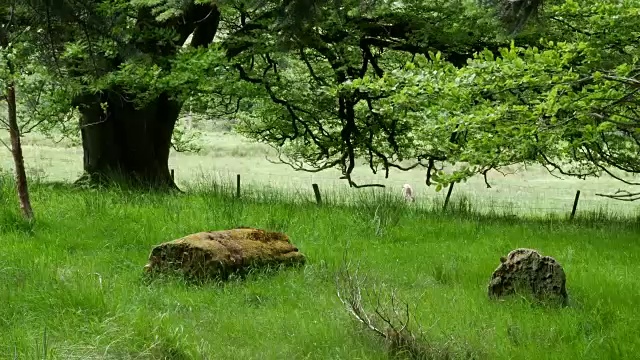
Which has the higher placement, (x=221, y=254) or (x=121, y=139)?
(x=121, y=139)

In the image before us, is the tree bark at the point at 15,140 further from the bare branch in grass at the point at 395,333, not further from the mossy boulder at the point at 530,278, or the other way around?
the mossy boulder at the point at 530,278

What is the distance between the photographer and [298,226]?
741 centimetres

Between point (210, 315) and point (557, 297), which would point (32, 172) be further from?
point (557, 297)

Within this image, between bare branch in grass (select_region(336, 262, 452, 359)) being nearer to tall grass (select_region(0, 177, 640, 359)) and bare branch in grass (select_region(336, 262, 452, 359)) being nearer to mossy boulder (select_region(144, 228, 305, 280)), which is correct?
tall grass (select_region(0, 177, 640, 359))

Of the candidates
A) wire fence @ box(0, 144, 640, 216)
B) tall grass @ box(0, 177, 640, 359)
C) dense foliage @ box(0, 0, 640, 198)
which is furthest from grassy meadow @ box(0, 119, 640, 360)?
wire fence @ box(0, 144, 640, 216)

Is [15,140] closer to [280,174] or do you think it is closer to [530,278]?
[530,278]

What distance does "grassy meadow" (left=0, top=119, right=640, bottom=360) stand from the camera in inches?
145

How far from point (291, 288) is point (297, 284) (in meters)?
0.08

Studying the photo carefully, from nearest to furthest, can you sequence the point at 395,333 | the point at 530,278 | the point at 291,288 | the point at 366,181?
the point at 395,333
the point at 530,278
the point at 291,288
the point at 366,181

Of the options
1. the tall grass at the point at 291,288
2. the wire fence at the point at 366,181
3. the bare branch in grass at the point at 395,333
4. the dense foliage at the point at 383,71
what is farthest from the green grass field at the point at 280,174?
the bare branch in grass at the point at 395,333

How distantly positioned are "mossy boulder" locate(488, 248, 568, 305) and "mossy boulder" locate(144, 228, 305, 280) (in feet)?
5.58

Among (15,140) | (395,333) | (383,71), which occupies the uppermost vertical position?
(383,71)

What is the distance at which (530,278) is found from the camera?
15.8 ft

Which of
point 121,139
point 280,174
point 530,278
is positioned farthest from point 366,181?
point 530,278
